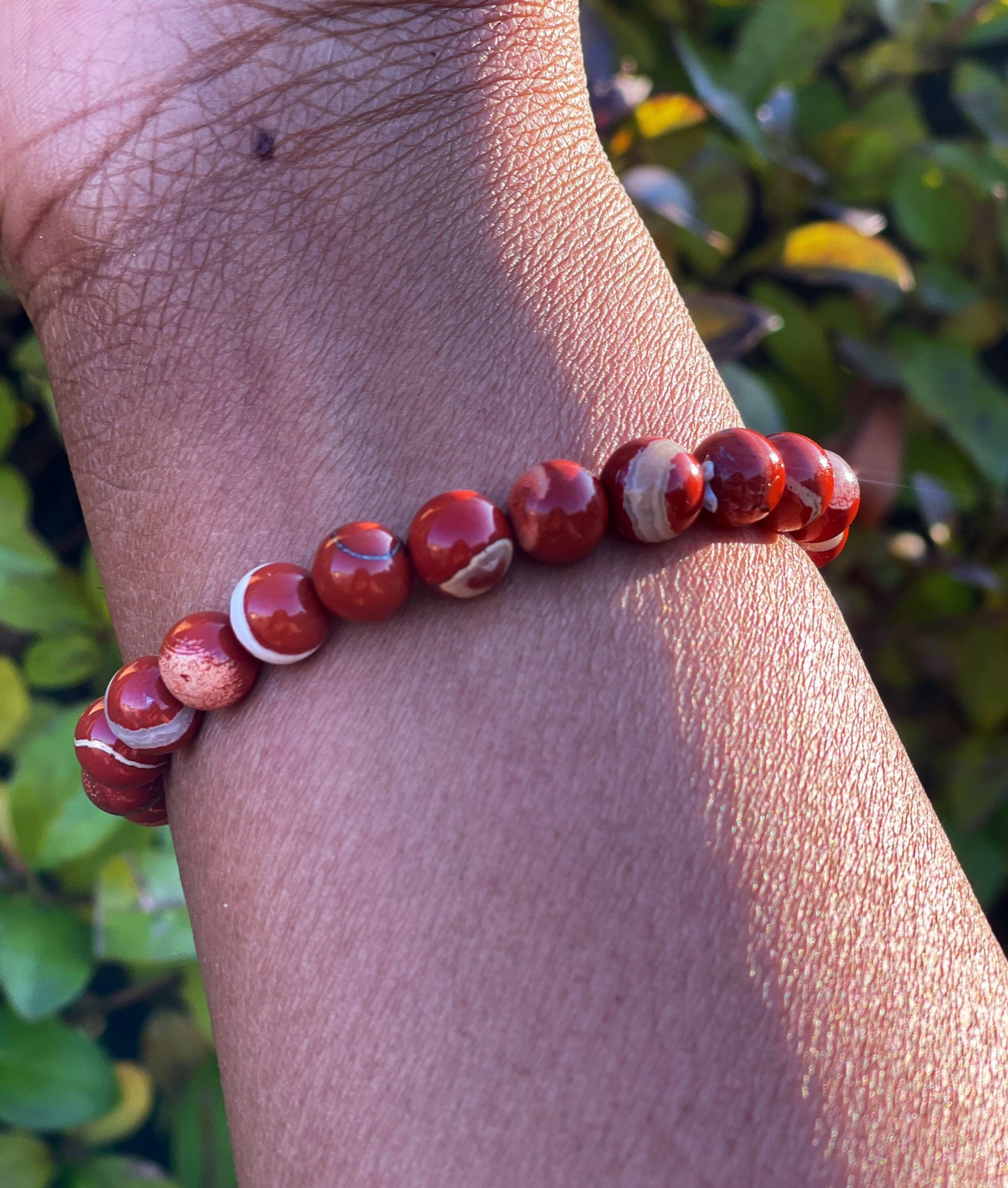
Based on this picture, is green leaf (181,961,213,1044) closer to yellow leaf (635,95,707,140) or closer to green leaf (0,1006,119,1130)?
green leaf (0,1006,119,1130)

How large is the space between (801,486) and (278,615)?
302 millimetres

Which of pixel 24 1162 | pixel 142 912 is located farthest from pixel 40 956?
pixel 24 1162

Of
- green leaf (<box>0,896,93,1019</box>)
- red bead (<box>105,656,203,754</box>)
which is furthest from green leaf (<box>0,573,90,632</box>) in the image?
red bead (<box>105,656,203,754</box>)

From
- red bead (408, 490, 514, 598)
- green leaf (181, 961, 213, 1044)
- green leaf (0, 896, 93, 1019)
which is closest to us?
red bead (408, 490, 514, 598)

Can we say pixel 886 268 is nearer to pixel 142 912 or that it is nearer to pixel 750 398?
pixel 750 398

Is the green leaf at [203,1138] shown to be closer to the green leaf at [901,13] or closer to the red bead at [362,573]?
the red bead at [362,573]

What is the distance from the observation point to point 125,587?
2.02 ft

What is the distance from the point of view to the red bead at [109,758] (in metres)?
0.60

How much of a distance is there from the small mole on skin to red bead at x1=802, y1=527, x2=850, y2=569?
0.39 meters

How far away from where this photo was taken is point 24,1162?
2.86ft

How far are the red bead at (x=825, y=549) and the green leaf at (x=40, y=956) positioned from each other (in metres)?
0.63

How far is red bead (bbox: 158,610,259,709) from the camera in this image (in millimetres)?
543

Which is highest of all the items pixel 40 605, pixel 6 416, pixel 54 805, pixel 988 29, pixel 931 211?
pixel 6 416

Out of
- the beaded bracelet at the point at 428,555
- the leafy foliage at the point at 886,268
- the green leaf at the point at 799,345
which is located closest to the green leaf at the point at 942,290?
the leafy foliage at the point at 886,268
